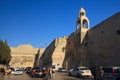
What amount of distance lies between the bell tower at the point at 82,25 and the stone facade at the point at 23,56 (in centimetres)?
5368

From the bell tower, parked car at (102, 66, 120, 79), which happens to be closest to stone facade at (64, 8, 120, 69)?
the bell tower

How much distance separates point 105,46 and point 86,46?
11300 millimetres

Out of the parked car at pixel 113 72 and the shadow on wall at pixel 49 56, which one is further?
the shadow on wall at pixel 49 56

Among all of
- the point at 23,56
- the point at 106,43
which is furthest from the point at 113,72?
the point at 23,56

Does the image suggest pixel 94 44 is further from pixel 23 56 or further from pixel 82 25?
pixel 23 56

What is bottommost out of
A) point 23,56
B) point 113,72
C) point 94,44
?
point 113,72

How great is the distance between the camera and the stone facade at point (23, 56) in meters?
106

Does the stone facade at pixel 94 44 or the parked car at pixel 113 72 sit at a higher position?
the stone facade at pixel 94 44

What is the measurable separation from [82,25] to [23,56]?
2326 inches

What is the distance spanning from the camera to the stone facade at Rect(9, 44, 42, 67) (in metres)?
106

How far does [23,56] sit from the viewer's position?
361 ft

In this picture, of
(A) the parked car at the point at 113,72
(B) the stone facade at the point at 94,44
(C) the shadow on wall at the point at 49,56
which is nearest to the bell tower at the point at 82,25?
(B) the stone facade at the point at 94,44

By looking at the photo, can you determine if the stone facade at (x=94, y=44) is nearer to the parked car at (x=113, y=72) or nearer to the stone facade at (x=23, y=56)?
the parked car at (x=113, y=72)

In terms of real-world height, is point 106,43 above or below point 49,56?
below
